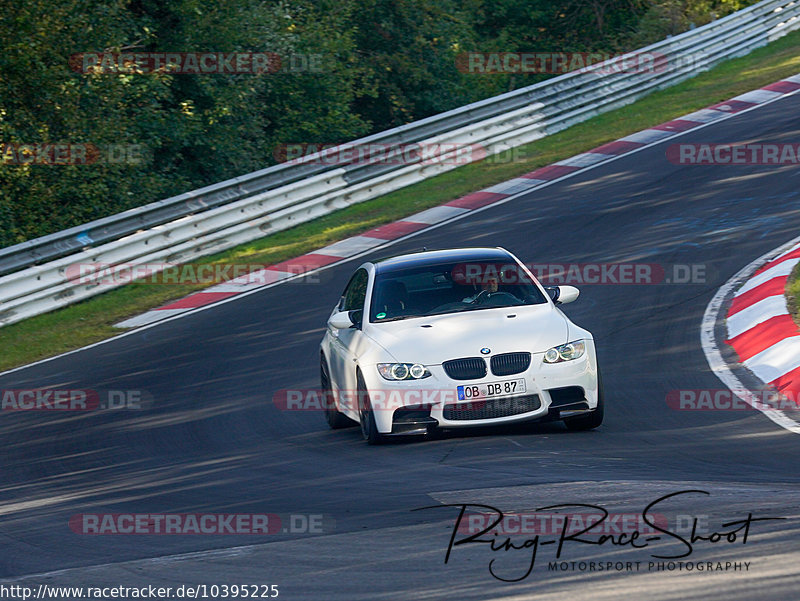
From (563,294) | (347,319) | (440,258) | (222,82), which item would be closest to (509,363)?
(563,294)

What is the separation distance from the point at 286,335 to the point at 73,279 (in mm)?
5345

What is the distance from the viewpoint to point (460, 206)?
1981 cm

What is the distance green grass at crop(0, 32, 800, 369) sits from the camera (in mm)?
15992

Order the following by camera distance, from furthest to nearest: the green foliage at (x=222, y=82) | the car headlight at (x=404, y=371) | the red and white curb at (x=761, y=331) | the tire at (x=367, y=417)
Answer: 1. the green foliage at (x=222, y=82)
2. the red and white curb at (x=761, y=331)
3. the tire at (x=367, y=417)
4. the car headlight at (x=404, y=371)

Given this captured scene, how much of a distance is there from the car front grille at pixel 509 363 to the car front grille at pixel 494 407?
0.21m

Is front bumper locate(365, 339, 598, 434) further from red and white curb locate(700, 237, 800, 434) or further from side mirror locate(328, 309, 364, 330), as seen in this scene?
red and white curb locate(700, 237, 800, 434)

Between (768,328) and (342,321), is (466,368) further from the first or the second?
(768,328)

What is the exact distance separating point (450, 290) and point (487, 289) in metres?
0.33

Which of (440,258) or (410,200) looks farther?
(410,200)

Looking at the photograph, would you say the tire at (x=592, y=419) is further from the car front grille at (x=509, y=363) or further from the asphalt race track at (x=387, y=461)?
the car front grille at (x=509, y=363)

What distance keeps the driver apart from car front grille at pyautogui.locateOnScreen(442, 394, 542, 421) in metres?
1.35

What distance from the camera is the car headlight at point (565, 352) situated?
879 centimetres

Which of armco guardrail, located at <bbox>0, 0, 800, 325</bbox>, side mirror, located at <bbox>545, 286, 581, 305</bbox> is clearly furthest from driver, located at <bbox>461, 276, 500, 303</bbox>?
armco guardrail, located at <bbox>0, 0, 800, 325</bbox>

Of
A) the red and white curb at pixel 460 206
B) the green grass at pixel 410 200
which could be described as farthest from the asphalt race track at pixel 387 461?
the green grass at pixel 410 200
